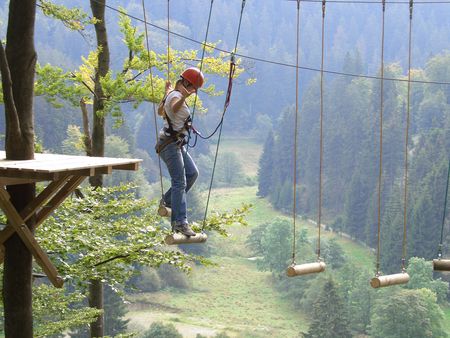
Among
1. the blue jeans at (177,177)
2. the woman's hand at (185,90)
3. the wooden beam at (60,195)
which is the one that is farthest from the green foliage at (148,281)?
the woman's hand at (185,90)

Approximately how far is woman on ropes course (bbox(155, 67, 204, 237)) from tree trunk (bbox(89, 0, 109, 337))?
6.62 metres

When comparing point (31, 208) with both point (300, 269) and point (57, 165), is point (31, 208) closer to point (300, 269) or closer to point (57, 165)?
point (57, 165)

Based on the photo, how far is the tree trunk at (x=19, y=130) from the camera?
27.2 ft

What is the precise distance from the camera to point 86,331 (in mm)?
42469

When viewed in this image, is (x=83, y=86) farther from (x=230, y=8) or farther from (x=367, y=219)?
(x=230, y=8)

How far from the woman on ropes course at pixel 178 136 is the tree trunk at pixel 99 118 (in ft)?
21.7

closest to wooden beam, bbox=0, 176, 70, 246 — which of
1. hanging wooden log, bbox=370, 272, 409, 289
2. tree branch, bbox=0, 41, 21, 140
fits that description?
tree branch, bbox=0, 41, 21, 140

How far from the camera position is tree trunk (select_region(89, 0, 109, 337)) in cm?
1473

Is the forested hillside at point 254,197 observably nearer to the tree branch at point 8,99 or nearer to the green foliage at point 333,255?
the green foliage at point 333,255

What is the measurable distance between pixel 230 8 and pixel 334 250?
100582mm

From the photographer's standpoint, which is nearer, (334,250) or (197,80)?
(197,80)

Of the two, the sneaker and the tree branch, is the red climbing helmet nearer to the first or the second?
the sneaker

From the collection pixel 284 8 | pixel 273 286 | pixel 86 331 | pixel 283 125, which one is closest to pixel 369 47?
pixel 284 8

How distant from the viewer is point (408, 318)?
5628 centimetres
